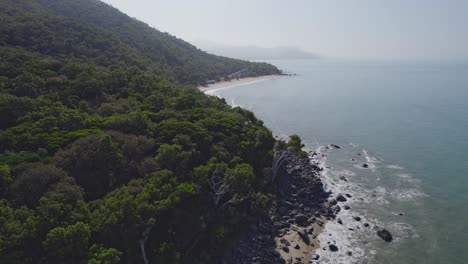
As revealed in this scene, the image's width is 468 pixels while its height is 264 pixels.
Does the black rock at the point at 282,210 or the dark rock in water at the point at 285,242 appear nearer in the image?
the dark rock in water at the point at 285,242

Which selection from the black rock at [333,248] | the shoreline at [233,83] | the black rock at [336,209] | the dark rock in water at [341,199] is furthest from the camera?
the shoreline at [233,83]

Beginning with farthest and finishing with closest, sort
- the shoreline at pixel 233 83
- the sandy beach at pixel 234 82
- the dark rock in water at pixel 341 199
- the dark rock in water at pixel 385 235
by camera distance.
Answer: the sandy beach at pixel 234 82, the shoreline at pixel 233 83, the dark rock in water at pixel 341 199, the dark rock in water at pixel 385 235

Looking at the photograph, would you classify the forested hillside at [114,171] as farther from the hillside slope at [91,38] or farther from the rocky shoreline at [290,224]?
the hillside slope at [91,38]

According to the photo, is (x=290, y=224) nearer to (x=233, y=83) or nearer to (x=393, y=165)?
(x=393, y=165)

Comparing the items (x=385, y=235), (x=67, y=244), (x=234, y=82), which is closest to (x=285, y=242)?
(x=385, y=235)

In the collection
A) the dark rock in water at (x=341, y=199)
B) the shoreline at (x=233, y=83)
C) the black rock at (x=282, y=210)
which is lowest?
the dark rock in water at (x=341, y=199)

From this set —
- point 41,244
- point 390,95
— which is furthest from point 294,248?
point 390,95

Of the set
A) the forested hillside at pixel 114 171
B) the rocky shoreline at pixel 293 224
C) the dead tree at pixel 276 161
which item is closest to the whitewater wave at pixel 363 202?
the rocky shoreline at pixel 293 224
